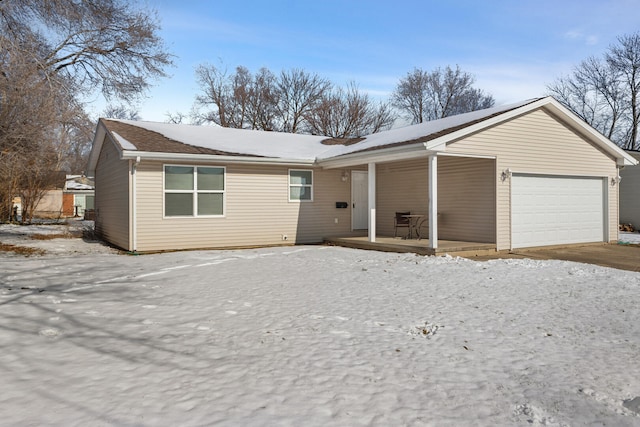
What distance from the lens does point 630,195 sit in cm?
1931

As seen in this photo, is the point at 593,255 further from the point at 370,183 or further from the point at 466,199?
the point at 370,183

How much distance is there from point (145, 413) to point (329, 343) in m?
1.95

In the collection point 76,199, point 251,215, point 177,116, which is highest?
point 177,116

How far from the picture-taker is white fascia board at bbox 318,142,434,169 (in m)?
10.5

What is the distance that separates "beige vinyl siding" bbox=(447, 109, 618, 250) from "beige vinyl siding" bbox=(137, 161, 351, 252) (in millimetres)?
A: 4780

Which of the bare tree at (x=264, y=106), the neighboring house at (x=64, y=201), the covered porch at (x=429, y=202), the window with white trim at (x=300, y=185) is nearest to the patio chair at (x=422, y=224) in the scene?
the covered porch at (x=429, y=202)

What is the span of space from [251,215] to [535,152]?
7.95 meters

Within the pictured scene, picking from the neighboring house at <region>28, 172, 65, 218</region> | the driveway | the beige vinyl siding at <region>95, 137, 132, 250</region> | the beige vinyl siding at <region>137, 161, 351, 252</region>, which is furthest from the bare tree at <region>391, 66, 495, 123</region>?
the neighboring house at <region>28, 172, 65, 218</region>

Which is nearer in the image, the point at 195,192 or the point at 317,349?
the point at 317,349

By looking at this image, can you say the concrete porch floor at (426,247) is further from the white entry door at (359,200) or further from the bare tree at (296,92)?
the bare tree at (296,92)

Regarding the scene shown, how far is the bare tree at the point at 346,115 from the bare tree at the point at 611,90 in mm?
13220

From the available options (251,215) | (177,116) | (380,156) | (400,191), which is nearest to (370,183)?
(380,156)

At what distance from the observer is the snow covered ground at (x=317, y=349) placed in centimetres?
308

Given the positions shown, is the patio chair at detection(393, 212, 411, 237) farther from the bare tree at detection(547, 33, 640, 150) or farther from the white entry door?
the bare tree at detection(547, 33, 640, 150)
